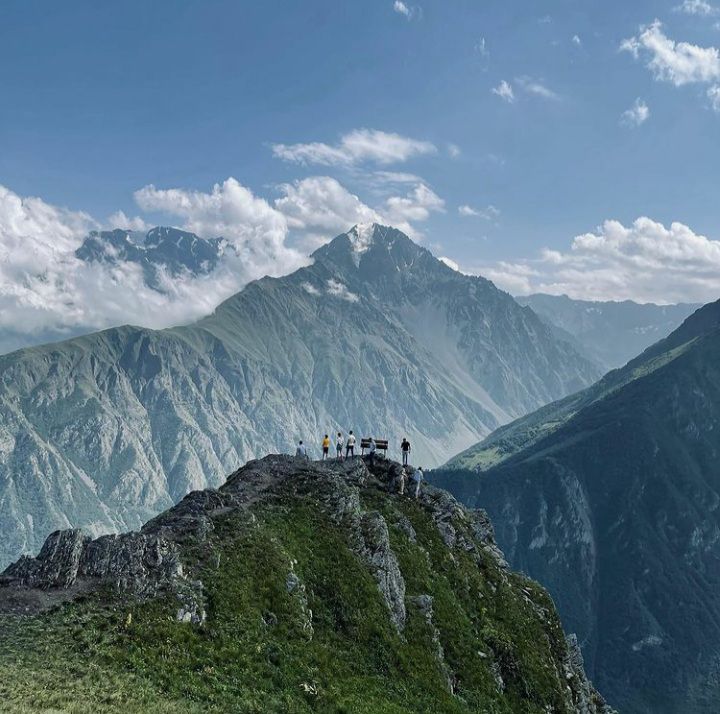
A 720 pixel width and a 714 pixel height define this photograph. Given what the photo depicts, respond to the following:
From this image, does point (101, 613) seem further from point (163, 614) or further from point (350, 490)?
point (350, 490)

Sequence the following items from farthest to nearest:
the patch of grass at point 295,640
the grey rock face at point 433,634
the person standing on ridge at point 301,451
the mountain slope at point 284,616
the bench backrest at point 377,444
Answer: the bench backrest at point 377,444, the person standing on ridge at point 301,451, the grey rock face at point 433,634, the mountain slope at point 284,616, the patch of grass at point 295,640

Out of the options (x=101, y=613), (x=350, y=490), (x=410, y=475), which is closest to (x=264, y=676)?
(x=101, y=613)

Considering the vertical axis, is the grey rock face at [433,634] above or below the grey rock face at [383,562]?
below

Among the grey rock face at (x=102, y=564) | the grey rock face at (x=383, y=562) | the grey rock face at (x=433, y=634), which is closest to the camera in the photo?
the grey rock face at (x=102, y=564)

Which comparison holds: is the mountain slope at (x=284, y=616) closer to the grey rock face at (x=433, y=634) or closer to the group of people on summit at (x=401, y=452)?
the grey rock face at (x=433, y=634)

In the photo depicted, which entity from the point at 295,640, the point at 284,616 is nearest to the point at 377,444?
the point at 284,616

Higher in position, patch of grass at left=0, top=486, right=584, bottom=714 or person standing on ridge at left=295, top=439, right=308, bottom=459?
person standing on ridge at left=295, top=439, right=308, bottom=459

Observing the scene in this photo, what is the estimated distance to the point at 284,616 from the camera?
50.8 m

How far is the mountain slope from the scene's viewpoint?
39.5m

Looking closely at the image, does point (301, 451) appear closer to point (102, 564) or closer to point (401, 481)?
point (401, 481)

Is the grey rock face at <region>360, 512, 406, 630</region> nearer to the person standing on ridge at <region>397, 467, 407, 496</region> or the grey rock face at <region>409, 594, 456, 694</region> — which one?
the grey rock face at <region>409, 594, 456, 694</region>

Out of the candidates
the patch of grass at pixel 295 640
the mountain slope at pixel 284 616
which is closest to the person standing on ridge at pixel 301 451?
the mountain slope at pixel 284 616

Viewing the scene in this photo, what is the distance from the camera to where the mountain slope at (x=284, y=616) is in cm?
3947

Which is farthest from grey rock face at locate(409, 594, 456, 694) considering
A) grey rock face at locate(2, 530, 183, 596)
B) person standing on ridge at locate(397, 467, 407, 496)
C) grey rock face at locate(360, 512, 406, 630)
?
grey rock face at locate(2, 530, 183, 596)
